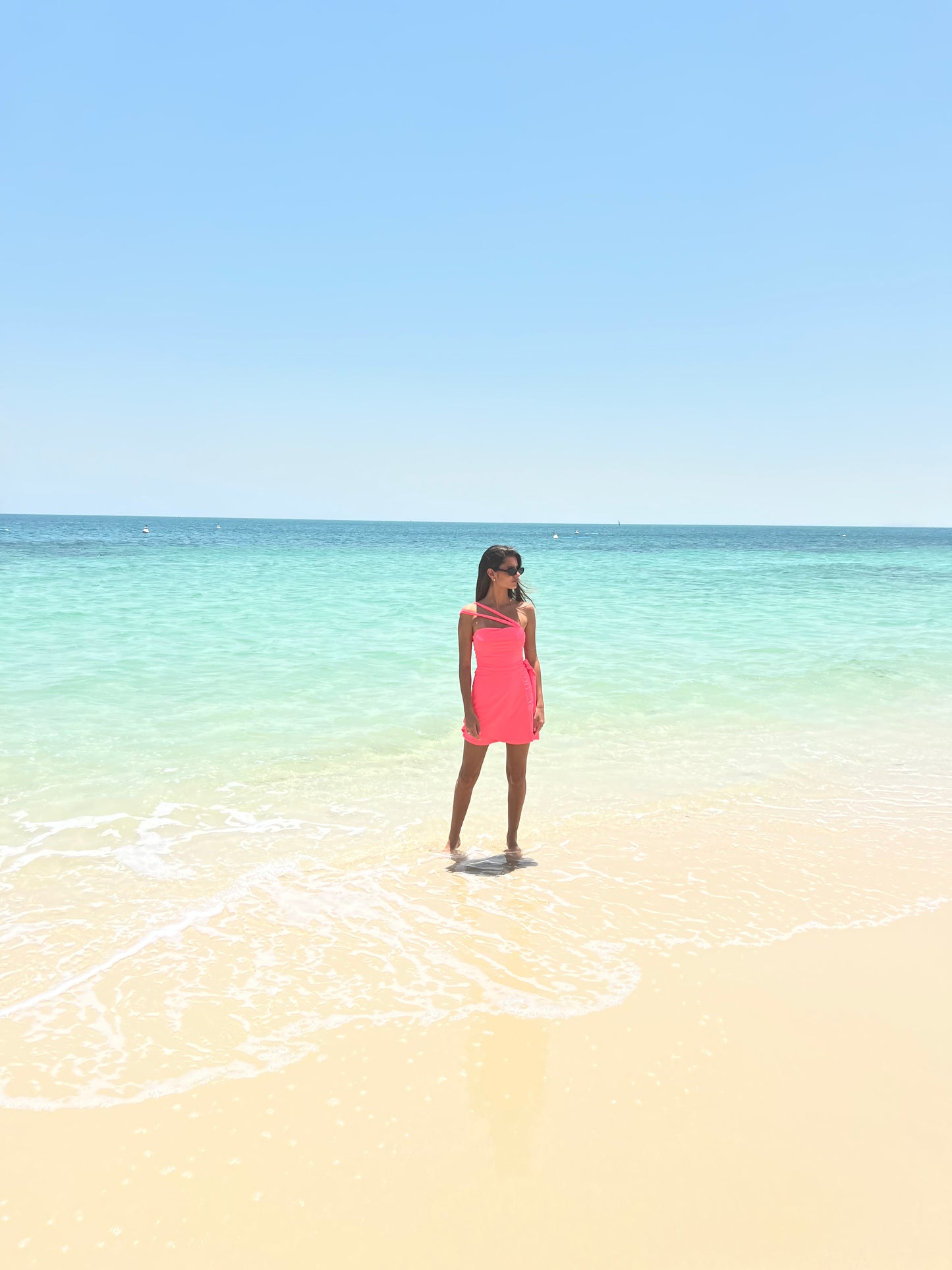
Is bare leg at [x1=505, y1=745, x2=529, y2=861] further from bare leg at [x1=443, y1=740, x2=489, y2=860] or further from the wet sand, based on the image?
the wet sand

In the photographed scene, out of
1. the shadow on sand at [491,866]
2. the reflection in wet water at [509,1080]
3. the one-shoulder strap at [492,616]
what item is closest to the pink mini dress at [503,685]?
the one-shoulder strap at [492,616]

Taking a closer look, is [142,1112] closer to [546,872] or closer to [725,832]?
[546,872]

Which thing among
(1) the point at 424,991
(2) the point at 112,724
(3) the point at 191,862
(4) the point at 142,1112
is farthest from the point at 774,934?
(2) the point at 112,724

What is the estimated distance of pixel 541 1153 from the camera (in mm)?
2307

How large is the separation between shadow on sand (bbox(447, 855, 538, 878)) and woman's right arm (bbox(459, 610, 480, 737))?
0.75 meters

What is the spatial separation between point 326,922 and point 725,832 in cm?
263

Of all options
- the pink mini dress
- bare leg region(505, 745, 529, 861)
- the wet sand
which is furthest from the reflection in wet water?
the pink mini dress

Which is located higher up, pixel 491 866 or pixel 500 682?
pixel 500 682

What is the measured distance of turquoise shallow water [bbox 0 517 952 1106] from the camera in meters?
3.12

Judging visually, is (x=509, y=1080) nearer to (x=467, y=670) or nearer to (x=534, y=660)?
(x=467, y=670)

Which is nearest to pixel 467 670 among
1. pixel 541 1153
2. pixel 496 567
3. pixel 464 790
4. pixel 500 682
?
pixel 500 682

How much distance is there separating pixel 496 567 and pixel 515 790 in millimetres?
1372

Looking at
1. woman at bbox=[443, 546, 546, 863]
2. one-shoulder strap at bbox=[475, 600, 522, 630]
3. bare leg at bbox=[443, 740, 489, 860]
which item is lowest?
bare leg at bbox=[443, 740, 489, 860]

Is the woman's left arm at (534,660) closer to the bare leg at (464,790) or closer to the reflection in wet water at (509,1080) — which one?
the bare leg at (464,790)
